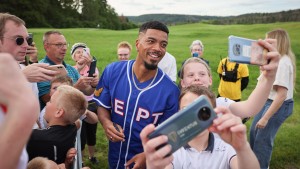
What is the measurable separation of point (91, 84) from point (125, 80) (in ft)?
4.29

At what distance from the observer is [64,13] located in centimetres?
6850

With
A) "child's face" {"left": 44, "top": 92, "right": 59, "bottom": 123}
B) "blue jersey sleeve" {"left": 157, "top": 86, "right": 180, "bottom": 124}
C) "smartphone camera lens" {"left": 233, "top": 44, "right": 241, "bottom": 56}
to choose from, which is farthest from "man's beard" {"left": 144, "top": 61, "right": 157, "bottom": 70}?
"smartphone camera lens" {"left": 233, "top": 44, "right": 241, "bottom": 56}

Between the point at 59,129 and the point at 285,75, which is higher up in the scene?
the point at 285,75

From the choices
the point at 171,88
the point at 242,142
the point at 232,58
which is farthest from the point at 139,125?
the point at 242,142

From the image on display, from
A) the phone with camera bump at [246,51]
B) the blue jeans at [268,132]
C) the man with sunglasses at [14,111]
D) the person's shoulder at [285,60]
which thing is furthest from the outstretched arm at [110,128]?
the person's shoulder at [285,60]

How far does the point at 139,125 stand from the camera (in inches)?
115

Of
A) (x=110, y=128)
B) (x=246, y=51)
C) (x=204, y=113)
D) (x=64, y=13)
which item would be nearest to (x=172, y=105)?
(x=110, y=128)

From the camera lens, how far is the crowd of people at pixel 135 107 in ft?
3.38

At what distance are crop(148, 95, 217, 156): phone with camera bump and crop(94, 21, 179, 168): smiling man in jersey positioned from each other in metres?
1.51

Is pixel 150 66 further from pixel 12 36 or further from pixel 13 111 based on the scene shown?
pixel 13 111

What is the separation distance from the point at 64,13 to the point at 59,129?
70.7 meters

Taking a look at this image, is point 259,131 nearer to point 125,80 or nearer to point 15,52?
point 125,80

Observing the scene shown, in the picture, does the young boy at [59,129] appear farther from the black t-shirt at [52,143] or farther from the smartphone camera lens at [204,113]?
the smartphone camera lens at [204,113]

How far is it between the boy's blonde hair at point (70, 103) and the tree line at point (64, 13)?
53424mm
